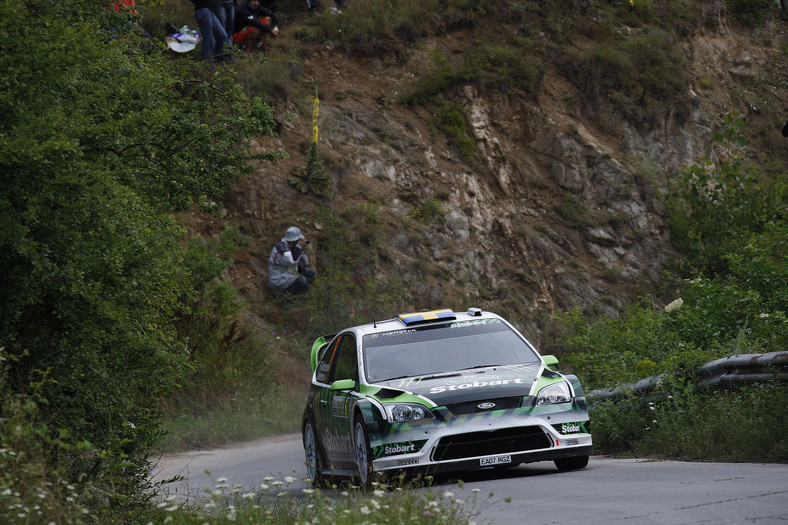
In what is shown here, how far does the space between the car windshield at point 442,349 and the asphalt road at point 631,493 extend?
1145 millimetres

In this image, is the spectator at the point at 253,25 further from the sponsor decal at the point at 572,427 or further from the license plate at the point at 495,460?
the license plate at the point at 495,460

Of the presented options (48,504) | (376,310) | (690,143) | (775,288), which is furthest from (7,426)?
(690,143)

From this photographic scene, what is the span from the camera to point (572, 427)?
9914mm

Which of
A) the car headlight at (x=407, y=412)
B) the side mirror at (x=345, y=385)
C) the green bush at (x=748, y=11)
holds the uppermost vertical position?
the car headlight at (x=407, y=412)

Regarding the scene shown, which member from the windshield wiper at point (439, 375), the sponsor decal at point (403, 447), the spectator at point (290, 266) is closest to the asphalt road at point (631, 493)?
the sponsor decal at point (403, 447)

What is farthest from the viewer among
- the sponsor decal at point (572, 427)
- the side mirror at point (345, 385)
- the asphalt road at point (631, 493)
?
the side mirror at point (345, 385)

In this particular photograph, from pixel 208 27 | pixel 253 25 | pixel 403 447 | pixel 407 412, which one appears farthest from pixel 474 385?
→ pixel 253 25

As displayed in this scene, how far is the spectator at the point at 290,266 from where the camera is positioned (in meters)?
25.6

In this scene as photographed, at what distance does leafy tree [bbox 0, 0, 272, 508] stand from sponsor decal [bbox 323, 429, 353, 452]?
1.88 metres

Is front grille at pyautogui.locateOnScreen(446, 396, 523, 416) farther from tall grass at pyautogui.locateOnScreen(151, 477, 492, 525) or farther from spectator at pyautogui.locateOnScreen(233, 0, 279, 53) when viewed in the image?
spectator at pyautogui.locateOnScreen(233, 0, 279, 53)

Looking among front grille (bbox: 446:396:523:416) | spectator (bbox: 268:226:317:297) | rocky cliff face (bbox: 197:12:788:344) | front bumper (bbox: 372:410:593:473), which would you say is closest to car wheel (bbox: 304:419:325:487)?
front bumper (bbox: 372:410:593:473)

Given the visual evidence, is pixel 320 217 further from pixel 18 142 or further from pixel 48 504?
pixel 48 504

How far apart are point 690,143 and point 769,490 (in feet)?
96.5

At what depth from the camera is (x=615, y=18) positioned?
3719 centimetres
